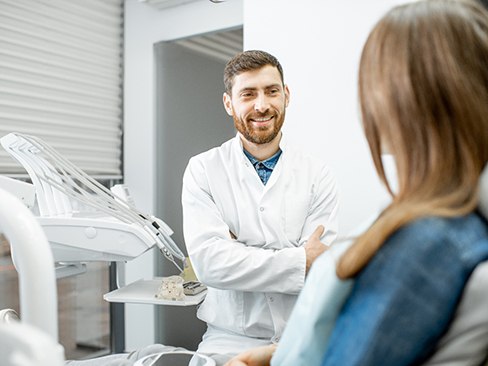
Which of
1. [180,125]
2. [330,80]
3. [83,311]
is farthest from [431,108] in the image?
[83,311]

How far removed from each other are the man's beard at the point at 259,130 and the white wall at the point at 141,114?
4.38 ft

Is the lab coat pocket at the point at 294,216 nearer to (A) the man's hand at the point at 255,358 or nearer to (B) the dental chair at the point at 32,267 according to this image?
(A) the man's hand at the point at 255,358

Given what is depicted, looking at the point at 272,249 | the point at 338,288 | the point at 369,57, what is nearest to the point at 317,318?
the point at 338,288

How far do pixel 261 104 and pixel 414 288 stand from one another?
1334 mm

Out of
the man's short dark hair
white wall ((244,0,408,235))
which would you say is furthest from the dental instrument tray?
the man's short dark hair

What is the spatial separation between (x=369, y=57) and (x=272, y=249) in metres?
1.11

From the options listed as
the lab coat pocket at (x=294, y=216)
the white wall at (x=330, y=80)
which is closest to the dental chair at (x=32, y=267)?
the lab coat pocket at (x=294, y=216)

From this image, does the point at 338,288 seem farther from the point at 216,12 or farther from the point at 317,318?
the point at 216,12

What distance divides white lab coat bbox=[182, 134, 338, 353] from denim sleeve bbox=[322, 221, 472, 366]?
960 mm

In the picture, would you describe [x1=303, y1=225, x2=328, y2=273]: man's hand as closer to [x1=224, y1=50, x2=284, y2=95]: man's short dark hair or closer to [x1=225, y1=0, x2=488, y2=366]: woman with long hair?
[x1=224, y1=50, x2=284, y2=95]: man's short dark hair

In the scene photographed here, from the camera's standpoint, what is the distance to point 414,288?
0.58 m

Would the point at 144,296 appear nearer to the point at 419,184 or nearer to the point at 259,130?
the point at 259,130

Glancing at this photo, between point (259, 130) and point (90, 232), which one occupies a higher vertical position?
point (259, 130)

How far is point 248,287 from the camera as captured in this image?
1.59 metres
